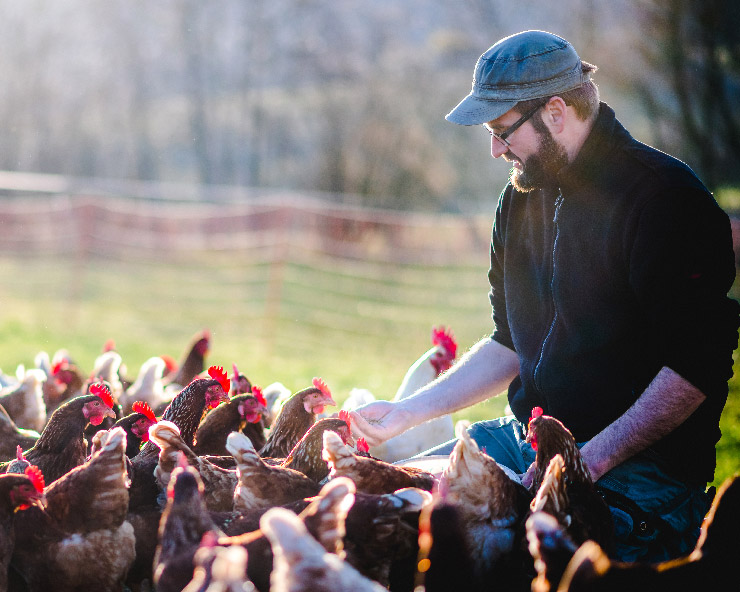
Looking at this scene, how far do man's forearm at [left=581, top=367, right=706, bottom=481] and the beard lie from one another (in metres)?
0.78

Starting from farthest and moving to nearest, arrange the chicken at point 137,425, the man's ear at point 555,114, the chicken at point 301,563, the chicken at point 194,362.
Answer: the chicken at point 194,362, the chicken at point 137,425, the man's ear at point 555,114, the chicken at point 301,563

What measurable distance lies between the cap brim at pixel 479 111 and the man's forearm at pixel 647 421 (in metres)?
1.00

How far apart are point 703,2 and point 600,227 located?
11.7 meters

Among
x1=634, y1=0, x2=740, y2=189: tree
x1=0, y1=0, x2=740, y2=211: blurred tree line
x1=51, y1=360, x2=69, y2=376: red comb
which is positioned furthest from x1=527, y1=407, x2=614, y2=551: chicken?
x1=0, y1=0, x2=740, y2=211: blurred tree line

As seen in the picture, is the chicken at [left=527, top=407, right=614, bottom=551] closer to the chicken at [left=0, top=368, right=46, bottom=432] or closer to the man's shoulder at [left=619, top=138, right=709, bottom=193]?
the man's shoulder at [left=619, top=138, right=709, bottom=193]

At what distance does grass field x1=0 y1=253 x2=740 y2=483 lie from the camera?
1016 cm

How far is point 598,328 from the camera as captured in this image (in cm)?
263

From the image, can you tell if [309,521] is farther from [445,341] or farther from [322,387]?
[445,341]

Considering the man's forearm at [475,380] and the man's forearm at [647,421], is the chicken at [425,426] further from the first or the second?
the man's forearm at [647,421]

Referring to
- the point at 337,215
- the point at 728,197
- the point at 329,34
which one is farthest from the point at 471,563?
the point at 329,34

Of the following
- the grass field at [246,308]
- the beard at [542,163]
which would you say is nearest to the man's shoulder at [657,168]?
the beard at [542,163]

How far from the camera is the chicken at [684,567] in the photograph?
169 centimetres

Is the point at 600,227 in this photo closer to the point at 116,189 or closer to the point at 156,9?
the point at 116,189

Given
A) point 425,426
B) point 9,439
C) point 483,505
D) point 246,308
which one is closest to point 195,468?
point 483,505
